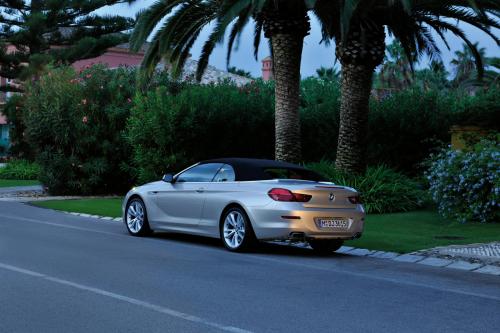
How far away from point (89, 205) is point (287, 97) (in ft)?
19.8

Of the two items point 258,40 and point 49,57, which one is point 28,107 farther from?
point 49,57

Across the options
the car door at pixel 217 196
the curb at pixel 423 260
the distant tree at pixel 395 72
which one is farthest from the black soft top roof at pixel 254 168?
the distant tree at pixel 395 72

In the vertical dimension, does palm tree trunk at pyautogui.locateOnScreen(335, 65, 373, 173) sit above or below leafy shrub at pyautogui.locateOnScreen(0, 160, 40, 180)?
above

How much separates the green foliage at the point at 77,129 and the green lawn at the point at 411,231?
5.17 m

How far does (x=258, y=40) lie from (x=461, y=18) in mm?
6509

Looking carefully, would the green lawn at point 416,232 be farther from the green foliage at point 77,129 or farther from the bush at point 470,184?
the green foliage at point 77,129

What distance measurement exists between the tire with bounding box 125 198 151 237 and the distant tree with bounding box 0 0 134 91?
30.8 m

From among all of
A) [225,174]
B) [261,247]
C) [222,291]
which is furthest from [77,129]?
[222,291]

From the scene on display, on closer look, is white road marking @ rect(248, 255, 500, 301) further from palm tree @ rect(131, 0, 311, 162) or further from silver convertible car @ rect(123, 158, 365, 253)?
palm tree @ rect(131, 0, 311, 162)

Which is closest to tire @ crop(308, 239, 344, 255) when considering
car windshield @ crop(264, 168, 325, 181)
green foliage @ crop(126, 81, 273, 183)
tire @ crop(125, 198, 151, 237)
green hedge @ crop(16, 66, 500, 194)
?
car windshield @ crop(264, 168, 325, 181)

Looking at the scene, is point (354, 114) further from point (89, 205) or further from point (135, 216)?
point (135, 216)

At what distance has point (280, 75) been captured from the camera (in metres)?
20.7

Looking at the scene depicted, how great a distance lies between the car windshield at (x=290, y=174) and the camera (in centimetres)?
1259

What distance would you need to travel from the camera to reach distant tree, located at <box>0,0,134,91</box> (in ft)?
147
